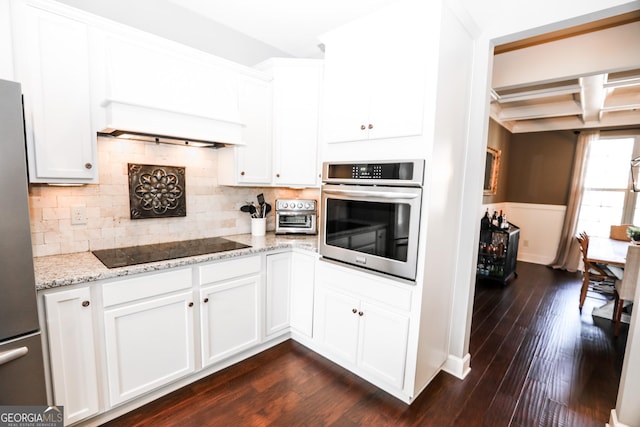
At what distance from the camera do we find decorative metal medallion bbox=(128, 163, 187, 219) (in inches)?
88.3

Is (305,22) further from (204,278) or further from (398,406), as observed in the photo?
(398,406)

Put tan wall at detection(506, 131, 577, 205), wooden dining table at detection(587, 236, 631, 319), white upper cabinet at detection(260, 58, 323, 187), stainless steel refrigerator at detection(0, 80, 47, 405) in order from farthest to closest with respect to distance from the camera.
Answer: tan wall at detection(506, 131, 577, 205) → wooden dining table at detection(587, 236, 631, 319) → white upper cabinet at detection(260, 58, 323, 187) → stainless steel refrigerator at detection(0, 80, 47, 405)

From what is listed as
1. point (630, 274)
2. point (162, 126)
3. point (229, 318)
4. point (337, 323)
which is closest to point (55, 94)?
point (162, 126)

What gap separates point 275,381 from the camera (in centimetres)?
219

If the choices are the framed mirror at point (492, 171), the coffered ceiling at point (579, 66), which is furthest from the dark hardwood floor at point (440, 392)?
the framed mirror at point (492, 171)

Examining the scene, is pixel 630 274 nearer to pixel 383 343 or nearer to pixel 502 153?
pixel 383 343

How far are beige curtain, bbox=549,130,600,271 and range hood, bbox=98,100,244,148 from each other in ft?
19.5

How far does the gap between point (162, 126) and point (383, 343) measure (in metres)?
2.09

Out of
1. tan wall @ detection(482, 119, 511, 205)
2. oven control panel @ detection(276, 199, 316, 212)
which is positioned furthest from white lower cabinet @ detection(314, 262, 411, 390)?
tan wall @ detection(482, 119, 511, 205)

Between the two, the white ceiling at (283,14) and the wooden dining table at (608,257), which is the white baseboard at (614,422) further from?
the white ceiling at (283,14)

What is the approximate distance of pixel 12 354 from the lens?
128cm

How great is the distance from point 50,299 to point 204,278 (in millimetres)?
797

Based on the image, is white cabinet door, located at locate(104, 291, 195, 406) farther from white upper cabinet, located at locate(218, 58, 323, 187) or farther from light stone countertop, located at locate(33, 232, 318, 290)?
white upper cabinet, located at locate(218, 58, 323, 187)

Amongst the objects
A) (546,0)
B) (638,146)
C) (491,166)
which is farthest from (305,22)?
(638,146)
